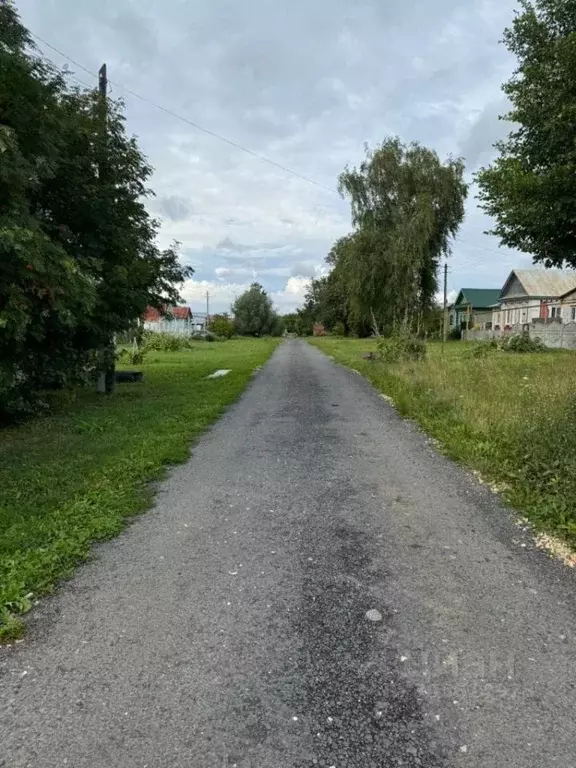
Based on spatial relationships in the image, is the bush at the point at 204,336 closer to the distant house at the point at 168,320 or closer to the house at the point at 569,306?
the distant house at the point at 168,320

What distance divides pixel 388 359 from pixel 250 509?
1544cm

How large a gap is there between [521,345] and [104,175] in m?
22.9

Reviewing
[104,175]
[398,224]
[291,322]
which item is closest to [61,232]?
[104,175]

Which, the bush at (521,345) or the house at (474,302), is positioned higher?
the house at (474,302)

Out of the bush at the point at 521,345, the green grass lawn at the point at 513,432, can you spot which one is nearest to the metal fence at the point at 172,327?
the bush at the point at 521,345

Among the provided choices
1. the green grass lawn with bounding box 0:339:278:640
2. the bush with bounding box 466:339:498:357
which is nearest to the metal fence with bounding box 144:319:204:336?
the bush with bounding box 466:339:498:357

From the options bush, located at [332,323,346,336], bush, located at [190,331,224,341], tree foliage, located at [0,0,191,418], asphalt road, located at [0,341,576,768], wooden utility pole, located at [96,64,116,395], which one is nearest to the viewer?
asphalt road, located at [0,341,576,768]

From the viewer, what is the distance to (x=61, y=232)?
8766 millimetres

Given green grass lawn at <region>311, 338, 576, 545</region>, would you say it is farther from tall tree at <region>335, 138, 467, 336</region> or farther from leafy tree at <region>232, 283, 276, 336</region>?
leafy tree at <region>232, 283, 276, 336</region>

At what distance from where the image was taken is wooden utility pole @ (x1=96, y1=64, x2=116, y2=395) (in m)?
10.4

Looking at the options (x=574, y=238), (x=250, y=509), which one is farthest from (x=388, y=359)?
(x=250, y=509)

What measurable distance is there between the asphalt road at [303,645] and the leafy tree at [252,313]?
2788 inches

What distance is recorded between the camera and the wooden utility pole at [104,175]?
10.4 metres

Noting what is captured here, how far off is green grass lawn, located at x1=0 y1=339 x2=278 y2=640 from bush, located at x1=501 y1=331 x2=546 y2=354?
2037 centimetres
